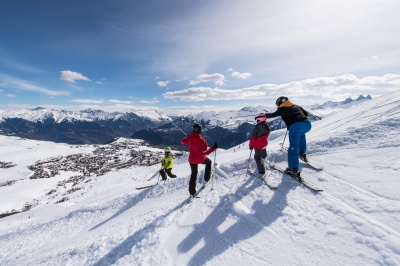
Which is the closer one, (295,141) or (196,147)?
(295,141)

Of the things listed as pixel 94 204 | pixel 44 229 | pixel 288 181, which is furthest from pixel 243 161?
pixel 44 229

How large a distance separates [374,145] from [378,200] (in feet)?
15.8

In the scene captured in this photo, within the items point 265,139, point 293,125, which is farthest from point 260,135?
point 293,125

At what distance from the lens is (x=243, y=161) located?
11.4m

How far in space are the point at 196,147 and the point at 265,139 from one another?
9.41 ft

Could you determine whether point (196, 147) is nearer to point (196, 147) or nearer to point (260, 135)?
point (196, 147)

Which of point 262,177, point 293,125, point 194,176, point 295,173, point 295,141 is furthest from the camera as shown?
point 194,176

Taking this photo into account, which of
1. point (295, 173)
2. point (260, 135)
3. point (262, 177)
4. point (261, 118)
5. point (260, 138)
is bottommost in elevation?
point (262, 177)

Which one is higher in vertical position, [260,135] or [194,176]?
[260,135]

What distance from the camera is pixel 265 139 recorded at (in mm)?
9492

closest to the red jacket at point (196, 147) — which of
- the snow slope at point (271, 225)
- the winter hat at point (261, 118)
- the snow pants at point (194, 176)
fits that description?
the snow pants at point (194, 176)

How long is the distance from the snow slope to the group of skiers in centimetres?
65

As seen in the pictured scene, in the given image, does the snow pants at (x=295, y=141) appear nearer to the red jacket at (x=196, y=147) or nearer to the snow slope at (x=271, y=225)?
the snow slope at (x=271, y=225)

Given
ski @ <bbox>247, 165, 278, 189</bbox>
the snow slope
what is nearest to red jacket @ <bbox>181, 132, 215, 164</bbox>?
the snow slope
